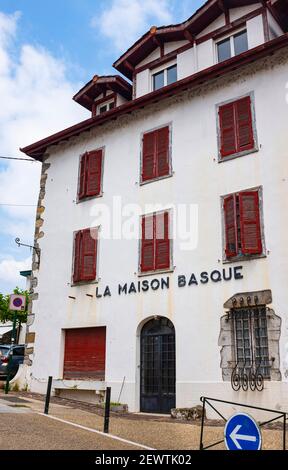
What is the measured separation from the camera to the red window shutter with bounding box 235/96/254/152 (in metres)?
12.0

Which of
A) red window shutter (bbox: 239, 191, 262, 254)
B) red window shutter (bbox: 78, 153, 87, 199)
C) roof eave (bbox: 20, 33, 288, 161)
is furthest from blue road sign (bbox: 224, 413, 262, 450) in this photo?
red window shutter (bbox: 78, 153, 87, 199)

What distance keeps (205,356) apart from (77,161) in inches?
311

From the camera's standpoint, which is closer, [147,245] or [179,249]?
[179,249]

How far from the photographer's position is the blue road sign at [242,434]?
484 centimetres

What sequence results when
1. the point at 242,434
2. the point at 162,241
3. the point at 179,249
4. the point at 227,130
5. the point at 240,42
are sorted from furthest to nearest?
the point at 240,42 < the point at 162,241 < the point at 227,130 < the point at 179,249 < the point at 242,434

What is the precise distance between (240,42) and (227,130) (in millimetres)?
3227

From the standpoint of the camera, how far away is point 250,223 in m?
11.3

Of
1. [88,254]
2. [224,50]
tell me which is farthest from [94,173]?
[224,50]

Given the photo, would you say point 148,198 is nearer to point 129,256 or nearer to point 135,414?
point 129,256

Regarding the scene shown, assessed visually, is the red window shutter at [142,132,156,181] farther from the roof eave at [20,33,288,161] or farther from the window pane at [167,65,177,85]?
the window pane at [167,65,177,85]

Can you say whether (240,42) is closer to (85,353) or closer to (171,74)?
(171,74)

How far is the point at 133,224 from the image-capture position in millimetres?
13570

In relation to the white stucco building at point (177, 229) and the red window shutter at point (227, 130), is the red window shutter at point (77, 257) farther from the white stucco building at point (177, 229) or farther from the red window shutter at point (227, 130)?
the red window shutter at point (227, 130)
